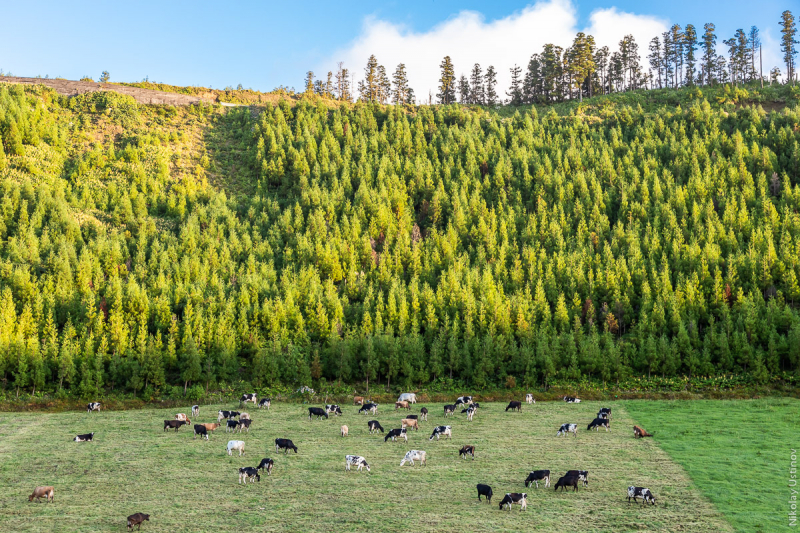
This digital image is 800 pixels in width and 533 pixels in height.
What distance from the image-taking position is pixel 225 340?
79.4 m

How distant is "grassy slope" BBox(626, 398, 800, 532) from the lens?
2766cm

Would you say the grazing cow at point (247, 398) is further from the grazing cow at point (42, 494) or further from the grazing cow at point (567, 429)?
the grazing cow at point (567, 429)

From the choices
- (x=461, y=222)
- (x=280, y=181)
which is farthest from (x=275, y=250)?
(x=461, y=222)

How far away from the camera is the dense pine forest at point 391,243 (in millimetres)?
78312

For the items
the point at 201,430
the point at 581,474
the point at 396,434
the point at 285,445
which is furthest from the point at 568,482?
the point at 201,430

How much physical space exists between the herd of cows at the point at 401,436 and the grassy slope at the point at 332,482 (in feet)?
2.23

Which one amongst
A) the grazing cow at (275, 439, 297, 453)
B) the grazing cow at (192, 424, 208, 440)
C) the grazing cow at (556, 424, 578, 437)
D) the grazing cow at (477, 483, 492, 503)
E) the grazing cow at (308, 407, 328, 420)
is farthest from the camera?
the grazing cow at (308, 407, 328, 420)

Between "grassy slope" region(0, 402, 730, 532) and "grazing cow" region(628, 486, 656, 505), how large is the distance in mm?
504

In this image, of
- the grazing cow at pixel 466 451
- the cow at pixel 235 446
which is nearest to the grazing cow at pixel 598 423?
the grazing cow at pixel 466 451

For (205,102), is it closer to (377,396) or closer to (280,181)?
(280,181)

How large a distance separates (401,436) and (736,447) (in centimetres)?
2443

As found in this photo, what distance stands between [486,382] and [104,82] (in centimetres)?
13746

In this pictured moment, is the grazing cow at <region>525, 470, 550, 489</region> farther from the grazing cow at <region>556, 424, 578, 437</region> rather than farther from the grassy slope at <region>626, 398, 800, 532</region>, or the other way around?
the grazing cow at <region>556, 424, 578, 437</region>

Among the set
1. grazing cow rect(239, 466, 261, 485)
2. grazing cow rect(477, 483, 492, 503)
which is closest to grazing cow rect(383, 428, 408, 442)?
grazing cow rect(239, 466, 261, 485)
